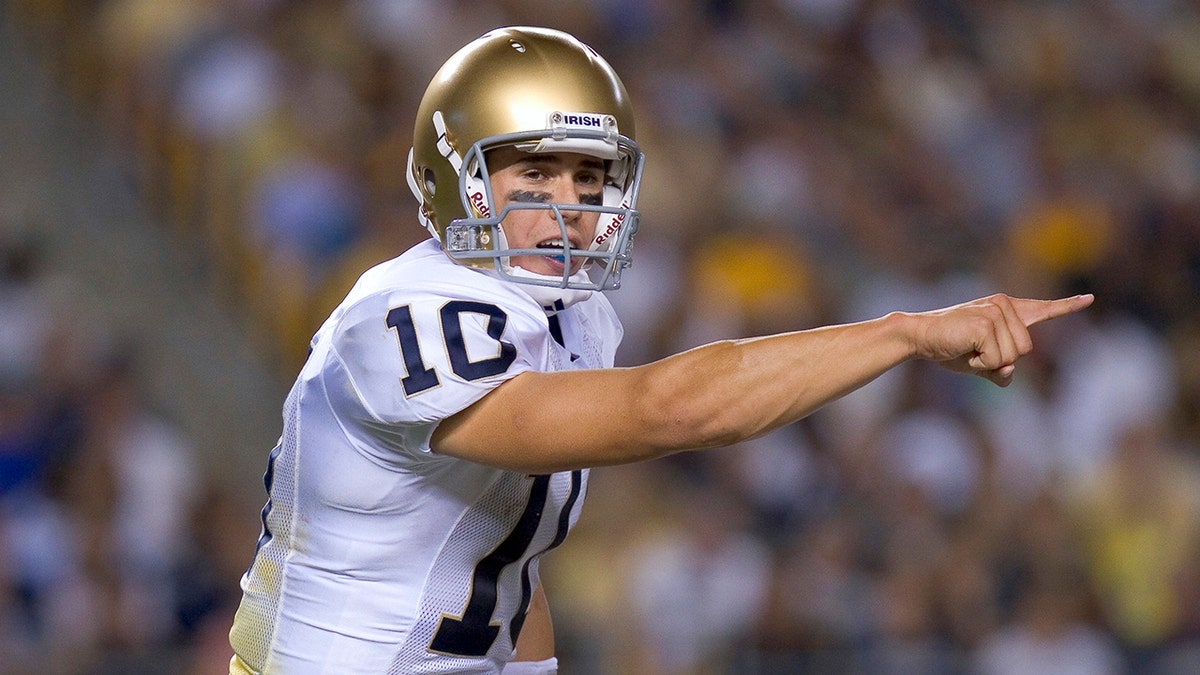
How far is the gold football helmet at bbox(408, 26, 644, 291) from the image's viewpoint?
2449mm

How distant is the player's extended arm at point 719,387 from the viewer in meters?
2.11

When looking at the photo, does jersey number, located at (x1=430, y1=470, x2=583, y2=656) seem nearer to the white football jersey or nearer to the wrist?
the white football jersey

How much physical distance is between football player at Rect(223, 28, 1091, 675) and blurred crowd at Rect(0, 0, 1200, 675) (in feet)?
8.74

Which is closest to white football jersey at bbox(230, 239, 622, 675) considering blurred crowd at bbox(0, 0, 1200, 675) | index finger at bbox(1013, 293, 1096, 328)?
index finger at bbox(1013, 293, 1096, 328)

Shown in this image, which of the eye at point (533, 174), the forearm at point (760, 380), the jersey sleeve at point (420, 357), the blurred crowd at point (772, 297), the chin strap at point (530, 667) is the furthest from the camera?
the blurred crowd at point (772, 297)

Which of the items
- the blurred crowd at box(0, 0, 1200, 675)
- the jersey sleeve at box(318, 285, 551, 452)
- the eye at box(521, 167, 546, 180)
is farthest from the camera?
the blurred crowd at box(0, 0, 1200, 675)

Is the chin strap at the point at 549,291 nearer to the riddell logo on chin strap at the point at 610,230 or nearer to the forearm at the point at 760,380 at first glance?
the riddell logo on chin strap at the point at 610,230

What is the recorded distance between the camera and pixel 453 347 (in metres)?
2.23

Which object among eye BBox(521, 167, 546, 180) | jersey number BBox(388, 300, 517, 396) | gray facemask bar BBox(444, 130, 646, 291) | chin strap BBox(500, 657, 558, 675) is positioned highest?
eye BBox(521, 167, 546, 180)

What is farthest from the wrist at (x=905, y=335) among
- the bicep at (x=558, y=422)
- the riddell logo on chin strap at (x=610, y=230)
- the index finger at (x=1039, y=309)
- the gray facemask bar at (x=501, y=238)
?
the riddell logo on chin strap at (x=610, y=230)

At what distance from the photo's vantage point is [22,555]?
5.45 metres

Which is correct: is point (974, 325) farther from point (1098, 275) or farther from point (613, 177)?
point (1098, 275)

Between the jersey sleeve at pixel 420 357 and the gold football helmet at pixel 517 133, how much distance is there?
0.45 ft

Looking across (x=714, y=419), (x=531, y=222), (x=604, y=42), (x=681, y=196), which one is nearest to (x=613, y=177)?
(x=531, y=222)
